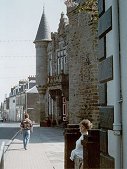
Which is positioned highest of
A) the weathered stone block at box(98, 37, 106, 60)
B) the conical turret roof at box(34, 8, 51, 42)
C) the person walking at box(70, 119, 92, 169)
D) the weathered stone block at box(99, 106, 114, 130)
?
the conical turret roof at box(34, 8, 51, 42)

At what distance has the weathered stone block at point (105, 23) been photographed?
14.6ft

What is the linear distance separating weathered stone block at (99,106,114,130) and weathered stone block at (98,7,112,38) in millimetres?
1053

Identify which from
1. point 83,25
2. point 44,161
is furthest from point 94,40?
point 44,161

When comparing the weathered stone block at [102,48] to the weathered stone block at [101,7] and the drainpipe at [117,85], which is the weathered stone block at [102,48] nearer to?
the weathered stone block at [101,7]

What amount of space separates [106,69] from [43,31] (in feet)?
119

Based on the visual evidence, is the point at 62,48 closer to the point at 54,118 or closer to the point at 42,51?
the point at 42,51

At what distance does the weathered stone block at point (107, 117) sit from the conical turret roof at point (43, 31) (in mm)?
35363

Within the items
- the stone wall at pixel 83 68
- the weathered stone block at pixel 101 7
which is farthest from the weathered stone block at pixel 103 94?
the stone wall at pixel 83 68

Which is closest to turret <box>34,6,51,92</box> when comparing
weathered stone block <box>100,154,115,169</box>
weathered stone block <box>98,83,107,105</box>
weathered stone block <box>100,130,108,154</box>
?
weathered stone block <box>98,83,107,105</box>

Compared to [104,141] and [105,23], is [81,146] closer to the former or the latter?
[104,141]

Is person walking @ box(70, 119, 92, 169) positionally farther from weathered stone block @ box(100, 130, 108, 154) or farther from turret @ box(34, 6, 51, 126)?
turret @ box(34, 6, 51, 126)

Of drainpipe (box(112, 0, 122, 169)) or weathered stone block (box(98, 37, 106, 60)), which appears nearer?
drainpipe (box(112, 0, 122, 169))

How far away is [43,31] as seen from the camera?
1587 inches

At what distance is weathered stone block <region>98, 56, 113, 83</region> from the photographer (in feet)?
14.3
